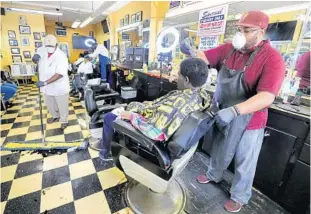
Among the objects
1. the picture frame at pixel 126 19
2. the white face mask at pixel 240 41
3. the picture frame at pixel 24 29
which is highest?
the picture frame at pixel 126 19

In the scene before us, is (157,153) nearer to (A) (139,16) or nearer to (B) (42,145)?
(B) (42,145)

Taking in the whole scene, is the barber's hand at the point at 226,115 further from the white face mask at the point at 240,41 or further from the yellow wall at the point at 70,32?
the yellow wall at the point at 70,32

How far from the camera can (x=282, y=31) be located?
1.82 meters

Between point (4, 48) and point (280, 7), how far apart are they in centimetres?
790

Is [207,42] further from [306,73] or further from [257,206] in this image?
[257,206]

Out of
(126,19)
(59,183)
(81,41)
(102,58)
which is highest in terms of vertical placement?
(126,19)

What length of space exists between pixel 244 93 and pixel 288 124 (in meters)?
0.46

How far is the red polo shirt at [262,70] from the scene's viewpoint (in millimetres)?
1097

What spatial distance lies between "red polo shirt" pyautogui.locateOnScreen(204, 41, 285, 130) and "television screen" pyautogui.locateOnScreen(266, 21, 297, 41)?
867mm

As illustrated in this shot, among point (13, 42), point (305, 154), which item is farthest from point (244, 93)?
point (13, 42)

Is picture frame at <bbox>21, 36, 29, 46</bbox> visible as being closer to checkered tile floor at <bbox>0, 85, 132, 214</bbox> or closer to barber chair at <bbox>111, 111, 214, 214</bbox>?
checkered tile floor at <bbox>0, 85, 132, 214</bbox>

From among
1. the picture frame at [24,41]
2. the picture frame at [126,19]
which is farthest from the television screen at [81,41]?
the picture frame at [126,19]

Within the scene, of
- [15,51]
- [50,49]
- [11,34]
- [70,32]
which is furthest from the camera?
[70,32]

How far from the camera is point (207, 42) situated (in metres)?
2.72
